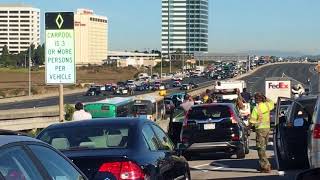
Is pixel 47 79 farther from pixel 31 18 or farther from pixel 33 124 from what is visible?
pixel 31 18

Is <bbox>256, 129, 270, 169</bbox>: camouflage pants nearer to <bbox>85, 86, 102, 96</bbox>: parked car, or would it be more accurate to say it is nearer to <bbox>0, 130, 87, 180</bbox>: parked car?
<bbox>0, 130, 87, 180</bbox>: parked car

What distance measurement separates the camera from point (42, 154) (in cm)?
496

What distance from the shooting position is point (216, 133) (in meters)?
18.6

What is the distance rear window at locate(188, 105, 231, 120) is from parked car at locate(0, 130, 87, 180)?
1348cm

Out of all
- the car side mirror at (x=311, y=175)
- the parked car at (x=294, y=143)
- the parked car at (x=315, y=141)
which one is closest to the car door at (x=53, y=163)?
the car side mirror at (x=311, y=175)

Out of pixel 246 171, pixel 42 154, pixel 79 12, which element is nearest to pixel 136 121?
pixel 42 154

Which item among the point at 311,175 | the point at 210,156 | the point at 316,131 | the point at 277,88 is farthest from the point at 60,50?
the point at 277,88

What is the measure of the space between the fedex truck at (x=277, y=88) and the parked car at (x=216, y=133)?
1291 inches

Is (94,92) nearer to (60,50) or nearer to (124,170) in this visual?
(60,50)

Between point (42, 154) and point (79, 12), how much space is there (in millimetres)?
189767

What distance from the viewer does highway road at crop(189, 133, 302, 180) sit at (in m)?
14.4

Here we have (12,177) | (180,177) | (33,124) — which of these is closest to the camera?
(12,177)

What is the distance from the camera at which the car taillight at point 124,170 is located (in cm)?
772

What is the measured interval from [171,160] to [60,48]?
1043cm
